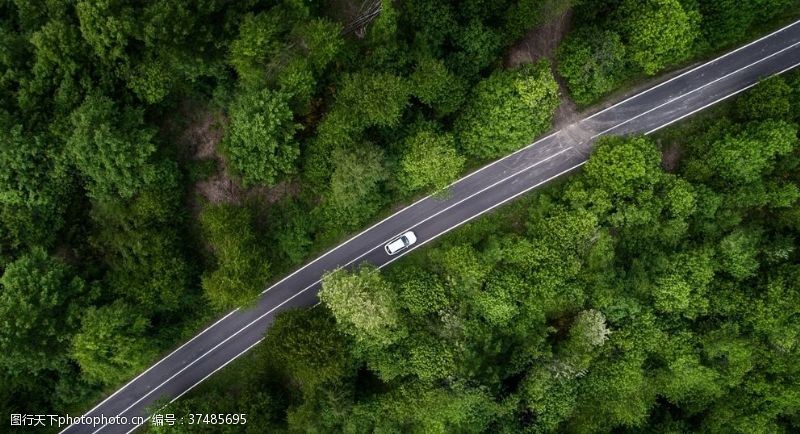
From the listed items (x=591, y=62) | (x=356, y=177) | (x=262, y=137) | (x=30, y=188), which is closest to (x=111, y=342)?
(x=30, y=188)

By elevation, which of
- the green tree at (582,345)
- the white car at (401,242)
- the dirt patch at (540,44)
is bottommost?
the green tree at (582,345)

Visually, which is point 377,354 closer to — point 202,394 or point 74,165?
point 202,394

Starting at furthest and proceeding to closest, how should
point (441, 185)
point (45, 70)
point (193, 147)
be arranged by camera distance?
point (193, 147), point (441, 185), point (45, 70)

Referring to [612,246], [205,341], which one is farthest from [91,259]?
[612,246]

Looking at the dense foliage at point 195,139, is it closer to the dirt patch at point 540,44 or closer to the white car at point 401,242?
the dirt patch at point 540,44

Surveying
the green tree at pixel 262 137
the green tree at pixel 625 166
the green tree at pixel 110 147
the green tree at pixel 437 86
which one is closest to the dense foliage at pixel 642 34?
the green tree at pixel 625 166

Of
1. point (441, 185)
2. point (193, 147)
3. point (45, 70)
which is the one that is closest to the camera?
point (45, 70)

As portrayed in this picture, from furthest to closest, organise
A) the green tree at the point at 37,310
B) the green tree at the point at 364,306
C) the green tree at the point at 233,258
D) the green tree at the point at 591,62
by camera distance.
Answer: the green tree at the point at 591,62 < the green tree at the point at 233,258 < the green tree at the point at 364,306 < the green tree at the point at 37,310

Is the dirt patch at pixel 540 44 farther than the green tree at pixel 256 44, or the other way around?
the dirt patch at pixel 540 44
